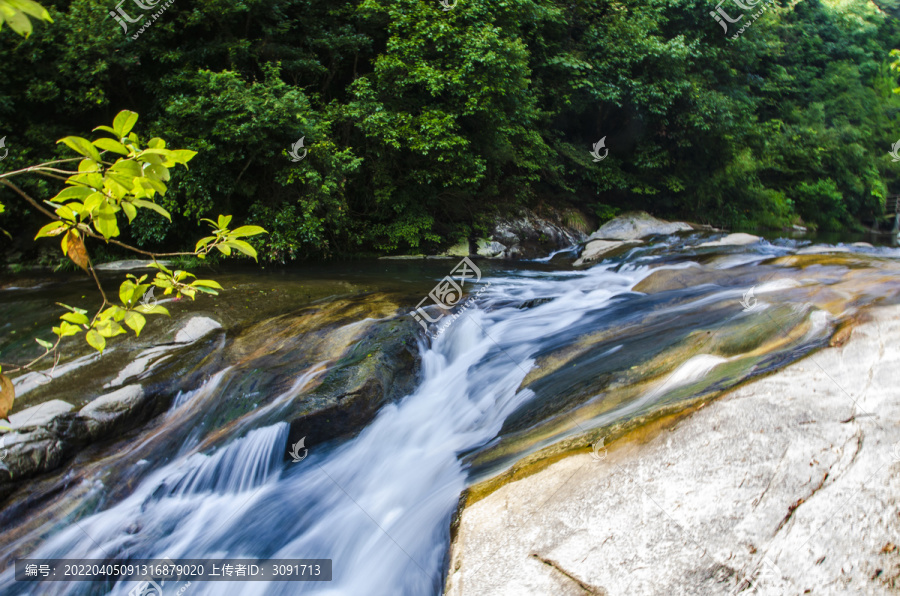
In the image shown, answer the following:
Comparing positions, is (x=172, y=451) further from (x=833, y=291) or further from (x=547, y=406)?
(x=833, y=291)

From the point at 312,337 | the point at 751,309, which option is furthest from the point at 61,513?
the point at 751,309

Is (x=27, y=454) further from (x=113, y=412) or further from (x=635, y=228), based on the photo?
(x=635, y=228)

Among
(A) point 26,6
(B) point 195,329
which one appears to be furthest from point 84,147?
(B) point 195,329

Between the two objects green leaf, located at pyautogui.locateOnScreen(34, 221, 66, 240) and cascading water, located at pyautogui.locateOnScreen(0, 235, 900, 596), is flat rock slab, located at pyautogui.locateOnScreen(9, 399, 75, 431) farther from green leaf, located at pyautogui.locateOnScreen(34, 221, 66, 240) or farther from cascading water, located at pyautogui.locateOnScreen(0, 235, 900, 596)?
green leaf, located at pyautogui.locateOnScreen(34, 221, 66, 240)

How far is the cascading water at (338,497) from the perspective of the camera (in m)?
3.53

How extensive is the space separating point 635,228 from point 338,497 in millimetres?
11727

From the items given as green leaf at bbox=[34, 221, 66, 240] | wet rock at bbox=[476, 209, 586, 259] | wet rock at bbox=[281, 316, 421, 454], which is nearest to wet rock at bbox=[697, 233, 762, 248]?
wet rock at bbox=[476, 209, 586, 259]

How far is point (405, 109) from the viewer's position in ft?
34.7

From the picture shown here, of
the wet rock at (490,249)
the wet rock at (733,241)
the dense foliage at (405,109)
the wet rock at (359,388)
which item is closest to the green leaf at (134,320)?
the wet rock at (359,388)

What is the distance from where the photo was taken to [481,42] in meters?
10.0

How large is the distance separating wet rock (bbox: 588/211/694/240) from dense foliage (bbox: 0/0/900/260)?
2.48ft

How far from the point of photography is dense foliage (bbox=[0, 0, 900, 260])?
29.3 ft

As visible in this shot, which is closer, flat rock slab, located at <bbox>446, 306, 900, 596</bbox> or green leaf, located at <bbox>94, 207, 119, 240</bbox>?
green leaf, located at <bbox>94, 207, 119, 240</bbox>

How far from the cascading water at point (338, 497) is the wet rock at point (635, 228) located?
896cm
